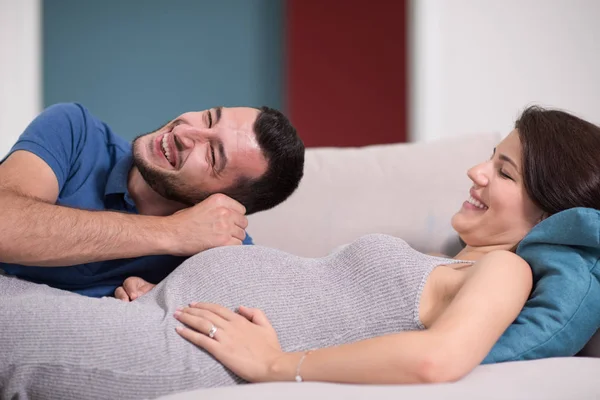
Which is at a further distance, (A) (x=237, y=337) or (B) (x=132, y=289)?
(B) (x=132, y=289)

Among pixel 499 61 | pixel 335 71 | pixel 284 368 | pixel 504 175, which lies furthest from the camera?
pixel 335 71

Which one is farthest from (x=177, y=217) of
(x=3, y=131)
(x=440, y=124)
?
(x=3, y=131)

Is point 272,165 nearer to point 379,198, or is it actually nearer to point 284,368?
point 379,198

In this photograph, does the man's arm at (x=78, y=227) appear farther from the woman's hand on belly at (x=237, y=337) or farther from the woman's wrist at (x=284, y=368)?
the woman's wrist at (x=284, y=368)

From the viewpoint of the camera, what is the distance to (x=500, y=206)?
155 cm

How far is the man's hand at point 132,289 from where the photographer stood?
5.17 feet

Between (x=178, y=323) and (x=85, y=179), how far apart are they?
75 cm

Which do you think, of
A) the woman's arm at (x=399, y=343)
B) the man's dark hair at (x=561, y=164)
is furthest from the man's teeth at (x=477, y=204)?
the woman's arm at (x=399, y=343)

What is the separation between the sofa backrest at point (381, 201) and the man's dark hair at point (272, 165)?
0.14 m

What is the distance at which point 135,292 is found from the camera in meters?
1.58

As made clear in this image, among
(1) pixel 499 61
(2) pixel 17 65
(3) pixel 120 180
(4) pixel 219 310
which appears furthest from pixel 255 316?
(2) pixel 17 65

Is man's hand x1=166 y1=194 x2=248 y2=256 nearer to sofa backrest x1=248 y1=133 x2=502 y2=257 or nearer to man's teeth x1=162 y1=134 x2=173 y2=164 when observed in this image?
man's teeth x1=162 y1=134 x2=173 y2=164

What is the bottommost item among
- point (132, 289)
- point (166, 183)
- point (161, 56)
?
point (132, 289)

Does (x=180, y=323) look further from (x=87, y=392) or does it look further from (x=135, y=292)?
(x=135, y=292)
